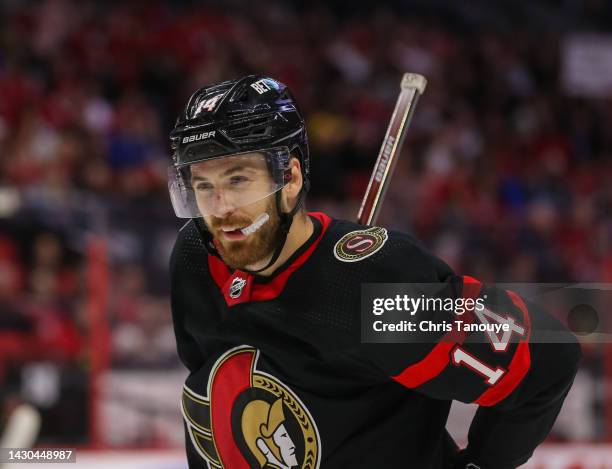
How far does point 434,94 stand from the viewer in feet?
27.9

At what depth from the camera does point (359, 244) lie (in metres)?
1.84

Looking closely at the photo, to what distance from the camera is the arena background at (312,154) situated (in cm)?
482

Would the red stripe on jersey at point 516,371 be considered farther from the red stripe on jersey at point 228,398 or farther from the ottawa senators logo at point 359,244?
the red stripe on jersey at point 228,398

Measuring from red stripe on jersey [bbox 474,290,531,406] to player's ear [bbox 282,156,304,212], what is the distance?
1.47 ft

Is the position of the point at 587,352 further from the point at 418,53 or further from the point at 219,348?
the point at 418,53

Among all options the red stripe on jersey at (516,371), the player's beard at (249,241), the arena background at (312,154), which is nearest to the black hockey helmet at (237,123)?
the player's beard at (249,241)

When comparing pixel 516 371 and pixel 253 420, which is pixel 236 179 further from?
pixel 516 371

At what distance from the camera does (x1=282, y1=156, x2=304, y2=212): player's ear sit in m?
1.85

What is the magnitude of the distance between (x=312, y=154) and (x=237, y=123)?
5070 millimetres

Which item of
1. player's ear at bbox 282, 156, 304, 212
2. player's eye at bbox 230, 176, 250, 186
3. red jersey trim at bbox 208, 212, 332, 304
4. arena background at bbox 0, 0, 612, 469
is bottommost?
arena background at bbox 0, 0, 612, 469

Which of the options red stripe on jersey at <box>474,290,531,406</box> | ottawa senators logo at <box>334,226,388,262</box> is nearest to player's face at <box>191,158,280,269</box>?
ottawa senators logo at <box>334,226,388,262</box>

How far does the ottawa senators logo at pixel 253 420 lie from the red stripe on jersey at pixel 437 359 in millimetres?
208

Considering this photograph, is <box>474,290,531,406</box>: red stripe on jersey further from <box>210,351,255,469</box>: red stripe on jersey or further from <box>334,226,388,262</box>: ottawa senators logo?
<box>210,351,255,469</box>: red stripe on jersey

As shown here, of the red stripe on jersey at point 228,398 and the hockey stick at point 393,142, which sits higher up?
the hockey stick at point 393,142
